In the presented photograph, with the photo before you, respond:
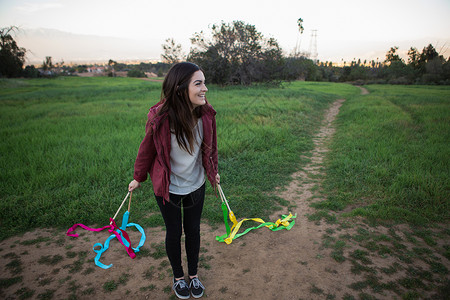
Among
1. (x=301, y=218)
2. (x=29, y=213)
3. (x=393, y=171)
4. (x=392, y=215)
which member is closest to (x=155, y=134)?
(x=301, y=218)

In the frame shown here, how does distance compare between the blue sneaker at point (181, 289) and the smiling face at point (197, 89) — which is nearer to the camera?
the smiling face at point (197, 89)

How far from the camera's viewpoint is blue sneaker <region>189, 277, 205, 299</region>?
2.10m

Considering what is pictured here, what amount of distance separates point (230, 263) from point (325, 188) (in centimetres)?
254

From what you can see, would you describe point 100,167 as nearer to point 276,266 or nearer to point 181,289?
point 181,289

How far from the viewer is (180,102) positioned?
171 cm

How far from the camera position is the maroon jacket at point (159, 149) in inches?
67.7

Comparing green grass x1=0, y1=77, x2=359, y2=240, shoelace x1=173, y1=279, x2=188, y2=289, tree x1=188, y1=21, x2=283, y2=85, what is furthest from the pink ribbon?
tree x1=188, y1=21, x2=283, y2=85

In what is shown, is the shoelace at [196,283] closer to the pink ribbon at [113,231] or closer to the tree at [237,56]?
the pink ribbon at [113,231]

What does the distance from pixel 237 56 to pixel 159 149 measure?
830 inches

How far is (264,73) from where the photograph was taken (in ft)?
70.7

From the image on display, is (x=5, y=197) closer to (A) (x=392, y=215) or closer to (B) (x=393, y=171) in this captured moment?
(A) (x=392, y=215)

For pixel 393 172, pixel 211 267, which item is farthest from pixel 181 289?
pixel 393 172

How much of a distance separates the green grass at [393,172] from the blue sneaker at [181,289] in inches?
101

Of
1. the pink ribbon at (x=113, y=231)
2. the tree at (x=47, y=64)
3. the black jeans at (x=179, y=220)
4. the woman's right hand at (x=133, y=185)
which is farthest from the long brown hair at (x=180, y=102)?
the tree at (x=47, y=64)
